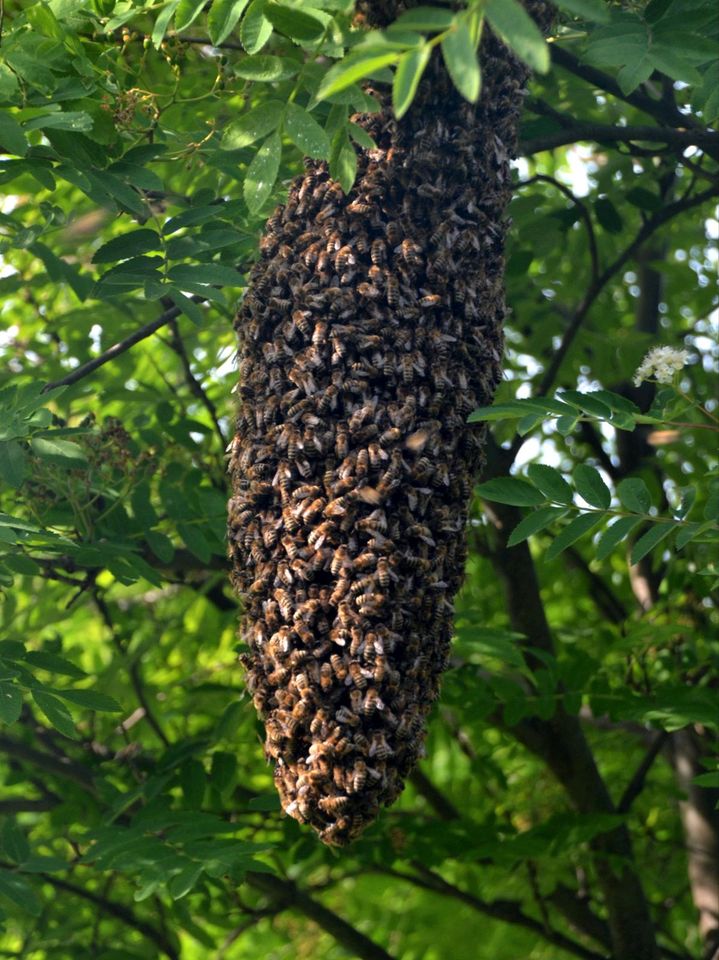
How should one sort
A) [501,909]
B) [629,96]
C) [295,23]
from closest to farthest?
1. [295,23]
2. [629,96]
3. [501,909]

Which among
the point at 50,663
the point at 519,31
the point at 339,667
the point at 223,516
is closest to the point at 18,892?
the point at 50,663

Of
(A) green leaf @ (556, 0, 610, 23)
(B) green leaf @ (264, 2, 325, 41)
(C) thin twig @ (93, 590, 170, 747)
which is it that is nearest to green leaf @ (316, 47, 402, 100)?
(A) green leaf @ (556, 0, 610, 23)

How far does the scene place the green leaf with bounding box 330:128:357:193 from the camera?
1934 millimetres

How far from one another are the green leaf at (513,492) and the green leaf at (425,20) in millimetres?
960

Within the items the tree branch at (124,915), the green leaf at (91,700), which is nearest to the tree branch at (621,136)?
the green leaf at (91,700)

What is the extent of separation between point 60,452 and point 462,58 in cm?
139

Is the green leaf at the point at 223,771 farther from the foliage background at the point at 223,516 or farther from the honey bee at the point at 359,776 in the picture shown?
the honey bee at the point at 359,776

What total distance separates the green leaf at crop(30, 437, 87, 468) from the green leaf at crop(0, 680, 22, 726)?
481 mm

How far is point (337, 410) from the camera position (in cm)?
191

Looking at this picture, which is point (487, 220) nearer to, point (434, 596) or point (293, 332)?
point (293, 332)

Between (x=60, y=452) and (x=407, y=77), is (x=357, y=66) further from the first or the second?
(x=60, y=452)

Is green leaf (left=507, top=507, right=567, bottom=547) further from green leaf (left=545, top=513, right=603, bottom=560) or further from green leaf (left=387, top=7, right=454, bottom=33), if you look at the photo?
green leaf (left=387, top=7, right=454, bottom=33)

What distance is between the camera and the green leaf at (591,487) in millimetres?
2336

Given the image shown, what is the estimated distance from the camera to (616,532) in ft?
7.64
